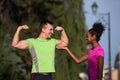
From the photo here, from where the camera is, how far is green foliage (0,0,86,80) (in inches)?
923

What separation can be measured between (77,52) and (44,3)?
3.36 meters

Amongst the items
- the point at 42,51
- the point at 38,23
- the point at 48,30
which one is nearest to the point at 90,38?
the point at 48,30

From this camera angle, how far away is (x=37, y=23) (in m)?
26.7

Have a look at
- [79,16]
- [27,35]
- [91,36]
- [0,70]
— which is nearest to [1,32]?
[27,35]

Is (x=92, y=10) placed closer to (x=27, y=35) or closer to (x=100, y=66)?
(x=27, y=35)

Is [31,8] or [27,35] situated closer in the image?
[27,35]

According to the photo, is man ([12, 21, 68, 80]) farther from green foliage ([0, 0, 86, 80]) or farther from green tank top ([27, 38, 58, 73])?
green foliage ([0, 0, 86, 80])

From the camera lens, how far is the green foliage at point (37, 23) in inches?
923

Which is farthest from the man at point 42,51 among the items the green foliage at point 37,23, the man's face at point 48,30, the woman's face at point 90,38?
the green foliage at point 37,23

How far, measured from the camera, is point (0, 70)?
2045cm

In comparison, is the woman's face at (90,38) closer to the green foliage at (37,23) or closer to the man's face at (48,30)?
the man's face at (48,30)

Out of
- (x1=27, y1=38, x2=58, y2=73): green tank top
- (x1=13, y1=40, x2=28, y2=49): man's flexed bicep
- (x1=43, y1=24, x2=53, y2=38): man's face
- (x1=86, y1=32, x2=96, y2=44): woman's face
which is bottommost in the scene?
(x1=27, y1=38, x2=58, y2=73): green tank top

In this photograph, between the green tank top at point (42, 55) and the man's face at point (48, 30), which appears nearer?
the green tank top at point (42, 55)

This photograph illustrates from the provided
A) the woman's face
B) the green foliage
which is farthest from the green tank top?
the green foliage
